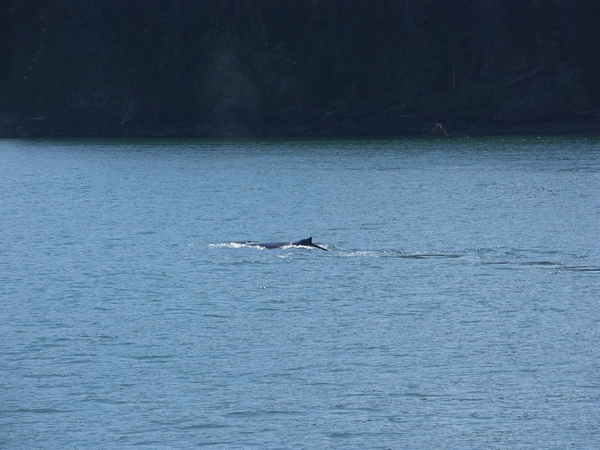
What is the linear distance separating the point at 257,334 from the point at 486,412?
6.53 m

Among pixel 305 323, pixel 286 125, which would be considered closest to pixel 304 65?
pixel 286 125

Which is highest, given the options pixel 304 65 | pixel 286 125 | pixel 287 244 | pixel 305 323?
pixel 304 65

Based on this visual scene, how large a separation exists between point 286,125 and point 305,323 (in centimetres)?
8238

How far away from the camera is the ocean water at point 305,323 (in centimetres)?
1608

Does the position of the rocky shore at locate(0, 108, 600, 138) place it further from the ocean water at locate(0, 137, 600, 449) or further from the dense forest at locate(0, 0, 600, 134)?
the ocean water at locate(0, 137, 600, 449)

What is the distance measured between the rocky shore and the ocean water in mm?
47350

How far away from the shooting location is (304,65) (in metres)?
109

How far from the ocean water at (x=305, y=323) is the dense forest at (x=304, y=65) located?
168 feet

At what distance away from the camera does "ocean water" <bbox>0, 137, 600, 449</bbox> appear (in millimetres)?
16078

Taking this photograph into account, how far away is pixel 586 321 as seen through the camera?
22266mm

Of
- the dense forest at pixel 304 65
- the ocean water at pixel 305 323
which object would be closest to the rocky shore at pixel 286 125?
the dense forest at pixel 304 65

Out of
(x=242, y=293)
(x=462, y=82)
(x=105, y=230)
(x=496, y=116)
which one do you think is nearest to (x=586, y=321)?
(x=242, y=293)

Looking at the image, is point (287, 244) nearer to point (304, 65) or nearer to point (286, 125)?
point (286, 125)

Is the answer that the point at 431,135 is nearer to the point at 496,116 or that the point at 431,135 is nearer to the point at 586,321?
the point at 496,116
